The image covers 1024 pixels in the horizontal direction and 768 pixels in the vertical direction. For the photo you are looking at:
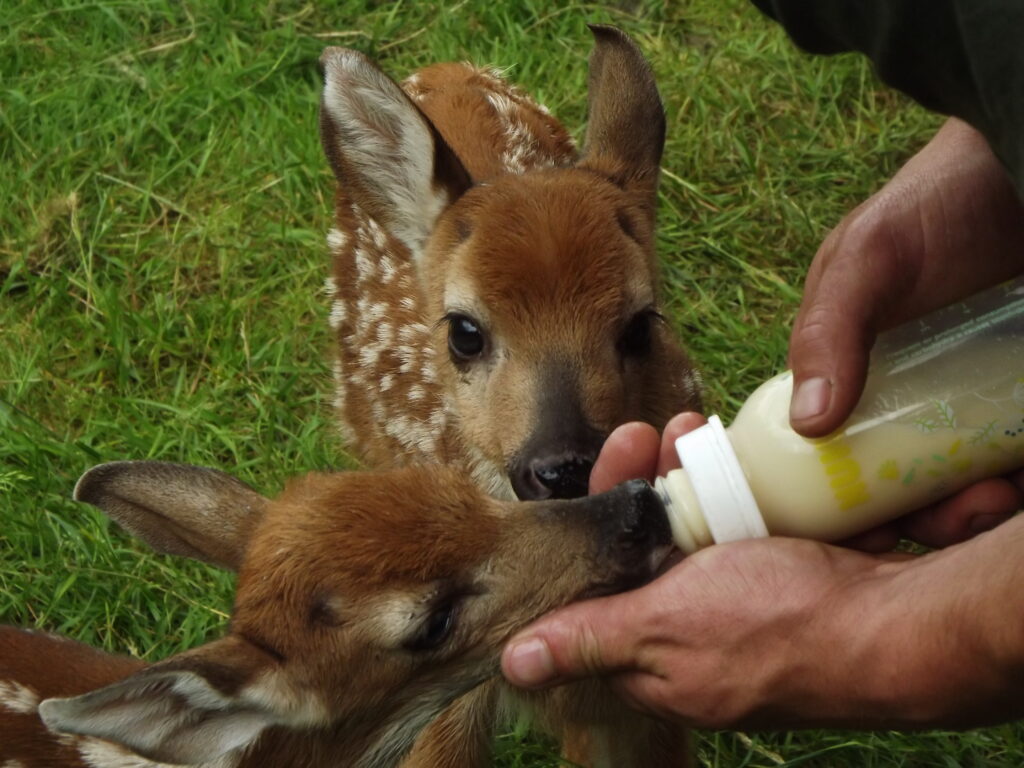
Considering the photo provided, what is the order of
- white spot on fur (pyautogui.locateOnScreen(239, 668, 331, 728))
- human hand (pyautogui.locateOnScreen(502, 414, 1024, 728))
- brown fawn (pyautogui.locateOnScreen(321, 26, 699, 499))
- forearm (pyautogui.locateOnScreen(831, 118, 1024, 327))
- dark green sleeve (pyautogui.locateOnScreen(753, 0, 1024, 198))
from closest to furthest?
dark green sleeve (pyautogui.locateOnScreen(753, 0, 1024, 198))
human hand (pyautogui.locateOnScreen(502, 414, 1024, 728))
white spot on fur (pyautogui.locateOnScreen(239, 668, 331, 728))
forearm (pyautogui.locateOnScreen(831, 118, 1024, 327))
brown fawn (pyautogui.locateOnScreen(321, 26, 699, 499))

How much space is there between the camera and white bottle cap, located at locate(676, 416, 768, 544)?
6.95 feet

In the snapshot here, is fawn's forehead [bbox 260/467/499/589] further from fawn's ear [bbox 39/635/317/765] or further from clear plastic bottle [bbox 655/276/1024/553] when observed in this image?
clear plastic bottle [bbox 655/276/1024/553]

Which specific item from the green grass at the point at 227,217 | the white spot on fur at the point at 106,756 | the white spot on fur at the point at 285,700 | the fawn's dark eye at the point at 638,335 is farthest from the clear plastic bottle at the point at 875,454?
the green grass at the point at 227,217

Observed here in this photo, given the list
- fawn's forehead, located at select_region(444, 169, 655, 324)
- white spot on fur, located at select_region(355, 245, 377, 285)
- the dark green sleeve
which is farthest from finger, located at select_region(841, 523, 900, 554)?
white spot on fur, located at select_region(355, 245, 377, 285)

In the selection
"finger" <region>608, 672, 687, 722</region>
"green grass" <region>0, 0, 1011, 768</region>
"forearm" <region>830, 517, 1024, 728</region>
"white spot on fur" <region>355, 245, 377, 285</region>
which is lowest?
"green grass" <region>0, 0, 1011, 768</region>

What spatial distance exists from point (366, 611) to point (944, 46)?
1.18 metres

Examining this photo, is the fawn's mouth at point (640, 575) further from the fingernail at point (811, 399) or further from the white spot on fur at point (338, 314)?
the white spot on fur at point (338, 314)

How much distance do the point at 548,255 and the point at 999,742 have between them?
1378 mm

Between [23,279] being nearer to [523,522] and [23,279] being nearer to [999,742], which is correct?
[523,522]

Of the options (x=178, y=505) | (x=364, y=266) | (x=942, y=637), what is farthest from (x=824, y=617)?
(x=364, y=266)

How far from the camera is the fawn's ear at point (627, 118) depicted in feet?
10.9

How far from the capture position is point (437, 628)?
2355mm

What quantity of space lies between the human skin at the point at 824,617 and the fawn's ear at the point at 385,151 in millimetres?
1050

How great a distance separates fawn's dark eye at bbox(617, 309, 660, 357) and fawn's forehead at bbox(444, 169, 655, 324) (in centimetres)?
3
